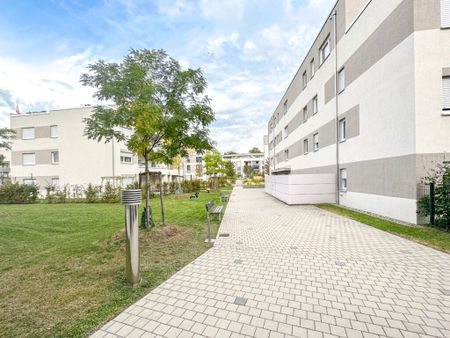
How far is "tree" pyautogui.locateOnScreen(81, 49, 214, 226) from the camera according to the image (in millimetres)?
5988

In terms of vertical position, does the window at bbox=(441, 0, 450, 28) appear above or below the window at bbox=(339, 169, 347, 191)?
above

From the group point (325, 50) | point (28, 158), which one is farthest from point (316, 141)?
point (28, 158)

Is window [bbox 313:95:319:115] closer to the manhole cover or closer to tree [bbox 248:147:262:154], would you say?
A: the manhole cover

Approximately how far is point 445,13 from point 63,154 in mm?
31435

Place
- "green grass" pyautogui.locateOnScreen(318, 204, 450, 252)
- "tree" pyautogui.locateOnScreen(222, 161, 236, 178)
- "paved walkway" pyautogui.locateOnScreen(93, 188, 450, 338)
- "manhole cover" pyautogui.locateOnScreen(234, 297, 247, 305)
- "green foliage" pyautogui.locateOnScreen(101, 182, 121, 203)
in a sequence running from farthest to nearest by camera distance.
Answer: "tree" pyautogui.locateOnScreen(222, 161, 236, 178) < "green foliage" pyautogui.locateOnScreen(101, 182, 121, 203) < "green grass" pyautogui.locateOnScreen(318, 204, 450, 252) < "manhole cover" pyautogui.locateOnScreen(234, 297, 247, 305) < "paved walkway" pyautogui.locateOnScreen(93, 188, 450, 338)

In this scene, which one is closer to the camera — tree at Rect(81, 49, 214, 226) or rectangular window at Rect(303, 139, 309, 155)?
tree at Rect(81, 49, 214, 226)

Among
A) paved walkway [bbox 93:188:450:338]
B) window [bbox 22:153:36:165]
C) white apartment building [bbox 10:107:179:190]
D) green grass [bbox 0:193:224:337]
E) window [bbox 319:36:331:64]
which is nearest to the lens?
paved walkway [bbox 93:188:450:338]

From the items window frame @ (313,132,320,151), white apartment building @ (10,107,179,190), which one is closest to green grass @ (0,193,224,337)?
window frame @ (313,132,320,151)

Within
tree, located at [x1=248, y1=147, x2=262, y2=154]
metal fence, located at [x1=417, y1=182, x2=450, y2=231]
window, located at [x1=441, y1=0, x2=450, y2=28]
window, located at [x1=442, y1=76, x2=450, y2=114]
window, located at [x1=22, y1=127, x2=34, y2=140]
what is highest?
tree, located at [x1=248, y1=147, x2=262, y2=154]

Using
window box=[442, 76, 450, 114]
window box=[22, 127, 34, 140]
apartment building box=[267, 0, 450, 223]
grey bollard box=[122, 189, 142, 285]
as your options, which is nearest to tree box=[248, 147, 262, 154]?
window box=[22, 127, 34, 140]

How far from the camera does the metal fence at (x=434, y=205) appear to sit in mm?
6977

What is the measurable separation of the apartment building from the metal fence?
0.67ft

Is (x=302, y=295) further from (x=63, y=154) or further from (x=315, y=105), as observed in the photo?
(x=63, y=154)

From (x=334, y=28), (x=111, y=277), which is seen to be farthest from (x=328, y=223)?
(x=334, y=28)
